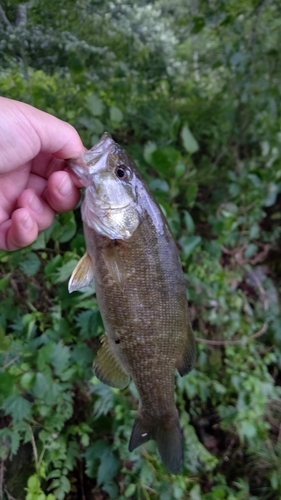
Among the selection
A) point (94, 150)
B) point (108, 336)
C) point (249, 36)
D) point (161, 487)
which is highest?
point (94, 150)

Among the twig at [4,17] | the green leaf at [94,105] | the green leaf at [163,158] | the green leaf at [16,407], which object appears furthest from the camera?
the green leaf at [94,105]

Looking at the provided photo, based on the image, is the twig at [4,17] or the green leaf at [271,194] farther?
the green leaf at [271,194]

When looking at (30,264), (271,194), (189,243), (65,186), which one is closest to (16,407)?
(30,264)

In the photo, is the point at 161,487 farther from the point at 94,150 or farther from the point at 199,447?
the point at 94,150

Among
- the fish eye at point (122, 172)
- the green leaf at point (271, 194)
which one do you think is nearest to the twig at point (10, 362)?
the fish eye at point (122, 172)

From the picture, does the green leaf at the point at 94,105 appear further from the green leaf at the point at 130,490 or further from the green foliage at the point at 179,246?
the green leaf at the point at 130,490

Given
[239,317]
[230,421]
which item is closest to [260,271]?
[239,317]
